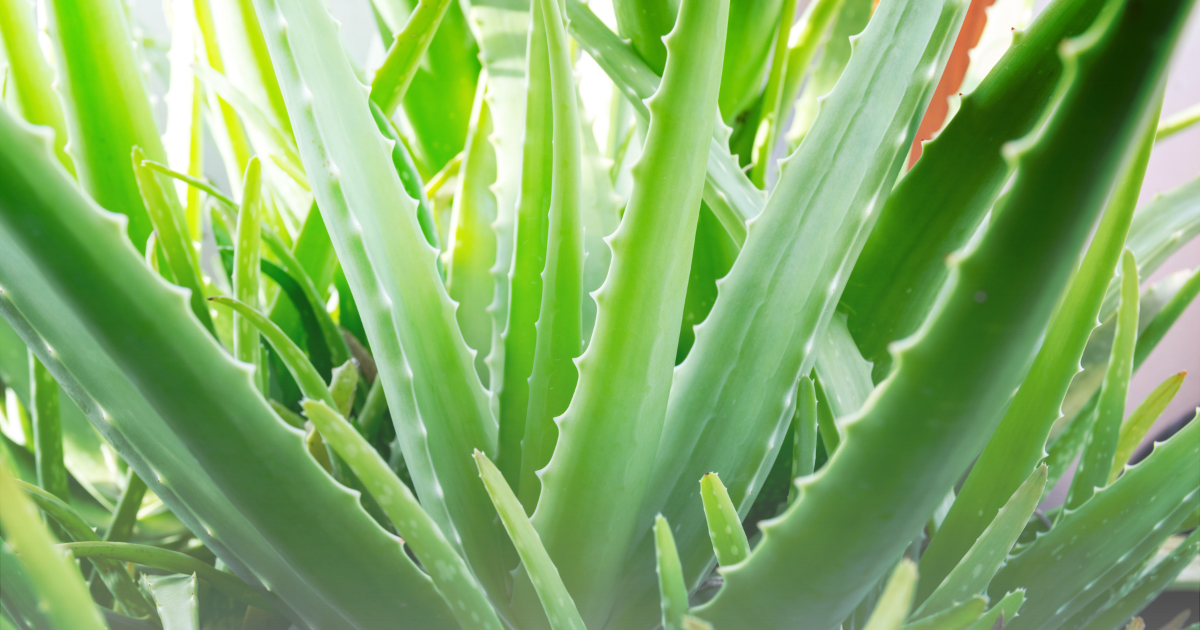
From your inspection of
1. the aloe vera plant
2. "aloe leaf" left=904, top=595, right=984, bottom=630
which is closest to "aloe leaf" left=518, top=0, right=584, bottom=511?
the aloe vera plant

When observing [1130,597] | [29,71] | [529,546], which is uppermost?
[29,71]

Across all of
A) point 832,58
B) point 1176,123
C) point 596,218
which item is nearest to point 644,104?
point 596,218

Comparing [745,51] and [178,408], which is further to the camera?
[745,51]

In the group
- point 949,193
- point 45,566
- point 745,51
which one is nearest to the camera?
point 45,566

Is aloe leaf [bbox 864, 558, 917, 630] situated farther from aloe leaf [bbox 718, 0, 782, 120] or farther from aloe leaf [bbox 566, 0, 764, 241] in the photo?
aloe leaf [bbox 718, 0, 782, 120]

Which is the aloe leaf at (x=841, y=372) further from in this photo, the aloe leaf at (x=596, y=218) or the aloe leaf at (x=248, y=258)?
the aloe leaf at (x=248, y=258)

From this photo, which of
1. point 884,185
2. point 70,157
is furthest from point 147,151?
point 884,185

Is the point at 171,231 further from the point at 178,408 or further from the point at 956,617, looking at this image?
the point at 956,617
